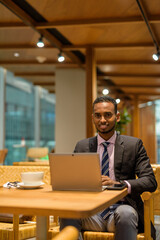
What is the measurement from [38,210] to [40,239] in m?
0.46

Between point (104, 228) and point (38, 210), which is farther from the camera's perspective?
point (104, 228)

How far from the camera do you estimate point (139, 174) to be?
2549mm

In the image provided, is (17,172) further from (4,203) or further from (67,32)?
(67,32)

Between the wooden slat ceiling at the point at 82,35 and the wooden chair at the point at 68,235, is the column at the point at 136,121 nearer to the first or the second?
the wooden slat ceiling at the point at 82,35

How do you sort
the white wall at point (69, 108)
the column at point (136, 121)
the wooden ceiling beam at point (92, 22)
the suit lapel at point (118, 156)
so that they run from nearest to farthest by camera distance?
1. the suit lapel at point (118, 156)
2. the wooden ceiling beam at point (92, 22)
3. the white wall at point (69, 108)
4. the column at point (136, 121)

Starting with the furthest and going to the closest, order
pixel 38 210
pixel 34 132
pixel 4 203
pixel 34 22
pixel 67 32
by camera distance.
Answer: pixel 34 132 → pixel 67 32 → pixel 34 22 → pixel 4 203 → pixel 38 210

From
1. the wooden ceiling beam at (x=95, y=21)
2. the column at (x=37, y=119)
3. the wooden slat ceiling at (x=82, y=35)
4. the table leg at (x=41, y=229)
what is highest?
the wooden slat ceiling at (x=82, y=35)

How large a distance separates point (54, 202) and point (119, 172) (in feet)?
3.25

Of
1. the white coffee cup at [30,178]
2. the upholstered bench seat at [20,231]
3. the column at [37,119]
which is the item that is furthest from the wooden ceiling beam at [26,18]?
the column at [37,119]

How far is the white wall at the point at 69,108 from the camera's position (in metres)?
10.2

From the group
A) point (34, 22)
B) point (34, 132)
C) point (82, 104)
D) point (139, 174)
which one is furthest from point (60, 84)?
point (139, 174)

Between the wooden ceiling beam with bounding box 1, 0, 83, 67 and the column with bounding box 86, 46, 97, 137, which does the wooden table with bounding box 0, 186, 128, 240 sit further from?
the column with bounding box 86, 46, 97, 137

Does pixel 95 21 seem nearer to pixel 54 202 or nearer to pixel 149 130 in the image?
pixel 54 202

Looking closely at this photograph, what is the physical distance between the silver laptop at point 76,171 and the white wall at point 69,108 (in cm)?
804
